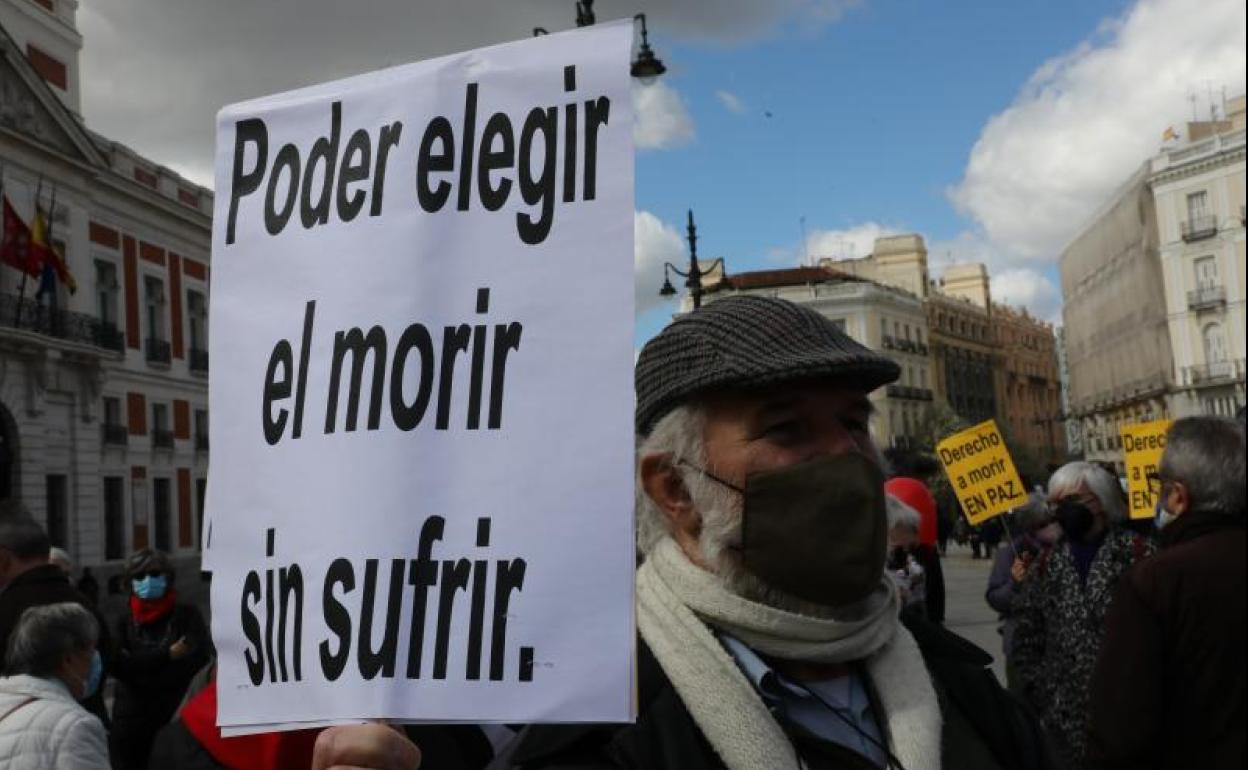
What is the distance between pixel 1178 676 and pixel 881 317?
79245 mm

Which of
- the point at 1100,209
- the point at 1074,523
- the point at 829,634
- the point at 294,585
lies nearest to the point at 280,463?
the point at 294,585

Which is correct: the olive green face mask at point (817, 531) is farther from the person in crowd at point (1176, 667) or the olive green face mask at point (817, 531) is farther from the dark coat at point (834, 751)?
the person in crowd at point (1176, 667)

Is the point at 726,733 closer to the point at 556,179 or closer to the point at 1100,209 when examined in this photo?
the point at 556,179

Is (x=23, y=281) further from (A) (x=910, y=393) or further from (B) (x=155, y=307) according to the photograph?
(A) (x=910, y=393)

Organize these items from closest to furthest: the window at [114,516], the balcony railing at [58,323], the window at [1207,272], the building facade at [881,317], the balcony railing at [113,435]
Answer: the balcony railing at [58,323] → the window at [114,516] → the balcony railing at [113,435] → the window at [1207,272] → the building facade at [881,317]

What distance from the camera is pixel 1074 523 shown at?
488 centimetres

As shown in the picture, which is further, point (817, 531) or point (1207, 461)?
point (1207, 461)

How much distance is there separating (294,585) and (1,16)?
33.4 metres

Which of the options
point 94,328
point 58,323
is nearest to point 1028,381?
point 94,328

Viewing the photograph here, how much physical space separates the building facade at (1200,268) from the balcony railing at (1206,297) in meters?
0.05

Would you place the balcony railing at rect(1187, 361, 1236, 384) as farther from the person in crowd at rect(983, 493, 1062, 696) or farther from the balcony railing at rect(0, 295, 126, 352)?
the person in crowd at rect(983, 493, 1062, 696)

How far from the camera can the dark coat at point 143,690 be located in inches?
260

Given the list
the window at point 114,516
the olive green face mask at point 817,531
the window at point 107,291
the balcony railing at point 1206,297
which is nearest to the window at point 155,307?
the window at point 107,291

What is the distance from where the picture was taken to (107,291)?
109ft
